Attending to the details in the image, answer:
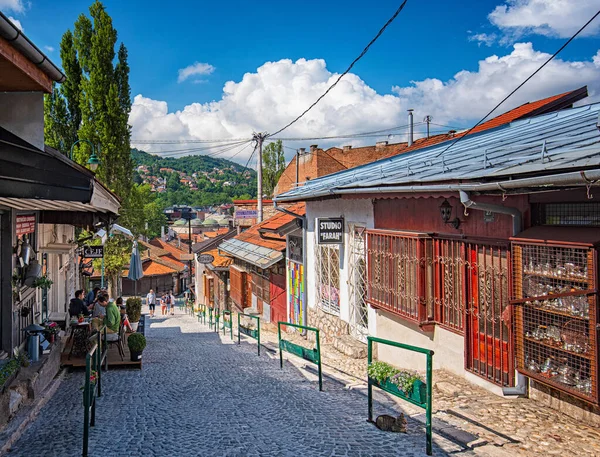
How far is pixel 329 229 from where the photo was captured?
12.1 m

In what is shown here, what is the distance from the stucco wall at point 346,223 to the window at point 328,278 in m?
0.31

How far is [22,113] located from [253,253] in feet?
45.0

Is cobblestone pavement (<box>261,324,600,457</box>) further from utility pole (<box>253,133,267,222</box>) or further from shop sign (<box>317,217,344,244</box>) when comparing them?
utility pole (<box>253,133,267,222</box>)

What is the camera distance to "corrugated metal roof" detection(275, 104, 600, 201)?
5551mm

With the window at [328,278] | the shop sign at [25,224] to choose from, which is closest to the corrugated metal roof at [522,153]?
the window at [328,278]

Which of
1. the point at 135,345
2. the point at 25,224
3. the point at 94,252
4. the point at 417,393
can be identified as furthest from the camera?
the point at 94,252

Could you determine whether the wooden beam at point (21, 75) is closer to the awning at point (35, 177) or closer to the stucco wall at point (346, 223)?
the awning at point (35, 177)

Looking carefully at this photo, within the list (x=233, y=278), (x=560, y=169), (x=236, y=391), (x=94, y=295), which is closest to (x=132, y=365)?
(x=236, y=391)

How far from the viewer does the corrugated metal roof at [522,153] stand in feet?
18.2

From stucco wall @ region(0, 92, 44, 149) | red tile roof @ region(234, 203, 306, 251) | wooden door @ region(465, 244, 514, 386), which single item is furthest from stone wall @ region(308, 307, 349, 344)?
stucco wall @ region(0, 92, 44, 149)

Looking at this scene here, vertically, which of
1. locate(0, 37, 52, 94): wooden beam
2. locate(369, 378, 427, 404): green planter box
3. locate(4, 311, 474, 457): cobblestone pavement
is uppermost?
locate(0, 37, 52, 94): wooden beam

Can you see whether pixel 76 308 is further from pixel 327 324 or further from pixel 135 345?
pixel 327 324

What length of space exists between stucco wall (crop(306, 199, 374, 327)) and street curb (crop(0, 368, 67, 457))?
20.3 feet

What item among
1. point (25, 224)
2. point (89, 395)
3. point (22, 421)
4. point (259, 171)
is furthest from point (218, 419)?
point (259, 171)
